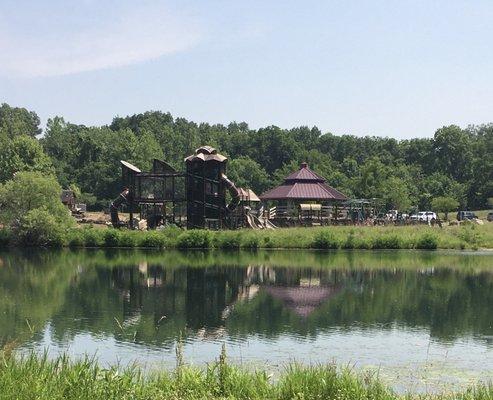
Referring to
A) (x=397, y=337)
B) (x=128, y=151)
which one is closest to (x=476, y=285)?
(x=397, y=337)

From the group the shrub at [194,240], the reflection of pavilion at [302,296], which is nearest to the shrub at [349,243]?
the shrub at [194,240]

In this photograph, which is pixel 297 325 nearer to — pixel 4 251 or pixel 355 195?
pixel 4 251

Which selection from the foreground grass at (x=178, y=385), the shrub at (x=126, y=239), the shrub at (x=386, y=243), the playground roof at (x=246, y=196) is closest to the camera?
the foreground grass at (x=178, y=385)

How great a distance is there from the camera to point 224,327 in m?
23.9

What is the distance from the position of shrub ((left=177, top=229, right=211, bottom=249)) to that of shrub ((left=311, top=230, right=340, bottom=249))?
8220 mm

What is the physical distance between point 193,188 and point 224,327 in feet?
130

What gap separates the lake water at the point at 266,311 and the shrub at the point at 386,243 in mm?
5888

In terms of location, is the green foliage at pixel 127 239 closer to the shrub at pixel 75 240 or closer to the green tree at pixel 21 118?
the shrub at pixel 75 240

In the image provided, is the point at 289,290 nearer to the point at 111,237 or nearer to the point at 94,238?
the point at 111,237

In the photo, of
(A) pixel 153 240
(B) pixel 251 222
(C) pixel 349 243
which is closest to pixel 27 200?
(A) pixel 153 240

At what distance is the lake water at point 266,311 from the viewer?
19156 mm

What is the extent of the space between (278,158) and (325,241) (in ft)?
193

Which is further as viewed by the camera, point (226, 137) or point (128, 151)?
point (226, 137)

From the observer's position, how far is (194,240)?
5472cm
